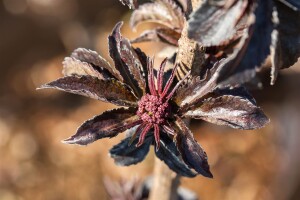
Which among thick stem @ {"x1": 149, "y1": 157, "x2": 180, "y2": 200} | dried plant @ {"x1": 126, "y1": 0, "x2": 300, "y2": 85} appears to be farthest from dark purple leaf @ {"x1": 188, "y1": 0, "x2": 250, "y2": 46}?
thick stem @ {"x1": 149, "y1": 157, "x2": 180, "y2": 200}

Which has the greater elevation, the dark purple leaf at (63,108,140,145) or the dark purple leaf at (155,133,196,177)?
the dark purple leaf at (63,108,140,145)

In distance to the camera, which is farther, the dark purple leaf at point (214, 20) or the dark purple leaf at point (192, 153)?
the dark purple leaf at point (192, 153)

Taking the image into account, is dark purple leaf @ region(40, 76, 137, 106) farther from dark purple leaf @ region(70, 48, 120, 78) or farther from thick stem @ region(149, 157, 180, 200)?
thick stem @ region(149, 157, 180, 200)

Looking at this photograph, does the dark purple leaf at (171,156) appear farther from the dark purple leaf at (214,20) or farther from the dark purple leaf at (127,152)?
the dark purple leaf at (214,20)

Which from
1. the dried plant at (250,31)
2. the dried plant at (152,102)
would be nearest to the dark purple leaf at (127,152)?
the dried plant at (152,102)

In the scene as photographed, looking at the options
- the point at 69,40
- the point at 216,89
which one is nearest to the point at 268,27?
the point at 216,89

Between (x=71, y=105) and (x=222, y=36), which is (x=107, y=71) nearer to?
(x=222, y=36)

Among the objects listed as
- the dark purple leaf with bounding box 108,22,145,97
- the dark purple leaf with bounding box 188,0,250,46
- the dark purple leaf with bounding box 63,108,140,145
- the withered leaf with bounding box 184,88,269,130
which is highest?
the dark purple leaf with bounding box 108,22,145,97
